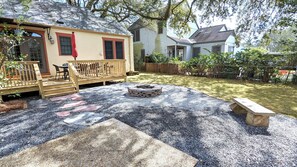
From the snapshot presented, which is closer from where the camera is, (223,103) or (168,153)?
(168,153)

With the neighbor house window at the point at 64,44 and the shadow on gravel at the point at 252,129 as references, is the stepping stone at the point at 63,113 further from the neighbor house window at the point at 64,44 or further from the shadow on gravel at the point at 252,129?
the neighbor house window at the point at 64,44

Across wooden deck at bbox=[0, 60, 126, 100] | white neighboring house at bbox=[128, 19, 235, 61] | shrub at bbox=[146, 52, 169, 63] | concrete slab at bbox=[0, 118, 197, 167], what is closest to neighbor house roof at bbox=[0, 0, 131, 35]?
wooden deck at bbox=[0, 60, 126, 100]

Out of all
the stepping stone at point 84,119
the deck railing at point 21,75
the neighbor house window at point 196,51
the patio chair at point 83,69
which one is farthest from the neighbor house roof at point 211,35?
the deck railing at point 21,75

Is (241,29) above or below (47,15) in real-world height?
below

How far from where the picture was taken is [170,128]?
10.9ft

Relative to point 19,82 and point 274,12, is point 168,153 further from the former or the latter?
point 274,12

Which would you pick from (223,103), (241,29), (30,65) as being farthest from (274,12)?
(30,65)

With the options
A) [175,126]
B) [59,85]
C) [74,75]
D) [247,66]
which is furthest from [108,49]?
[247,66]

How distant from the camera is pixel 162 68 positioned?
14.5 m

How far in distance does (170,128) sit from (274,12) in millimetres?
10079

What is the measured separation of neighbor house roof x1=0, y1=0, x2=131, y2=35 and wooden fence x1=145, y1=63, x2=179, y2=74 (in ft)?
15.7

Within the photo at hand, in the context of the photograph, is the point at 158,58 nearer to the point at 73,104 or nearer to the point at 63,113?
the point at 73,104

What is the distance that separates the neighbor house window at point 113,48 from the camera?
10609 mm

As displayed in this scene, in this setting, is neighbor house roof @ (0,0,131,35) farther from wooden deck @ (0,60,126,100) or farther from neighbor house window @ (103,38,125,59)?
wooden deck @ (0,60,126,100)
